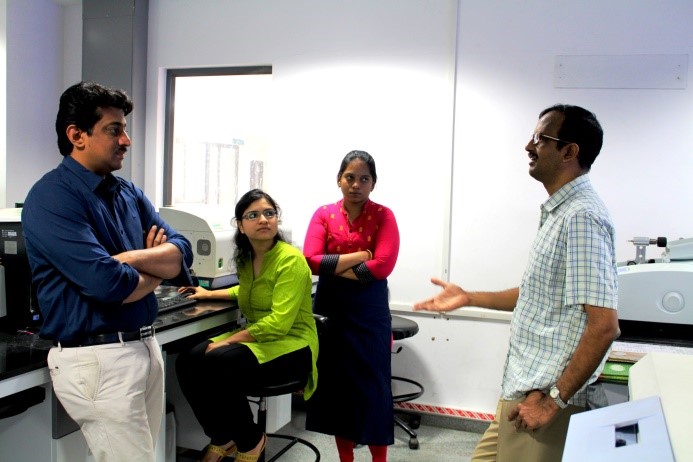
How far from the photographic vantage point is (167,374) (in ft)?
8.56

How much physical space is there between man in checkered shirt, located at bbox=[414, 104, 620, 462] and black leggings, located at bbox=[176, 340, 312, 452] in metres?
0.87

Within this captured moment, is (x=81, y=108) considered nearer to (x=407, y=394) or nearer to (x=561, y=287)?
(x=561, y=287)

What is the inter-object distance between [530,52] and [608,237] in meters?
1.98

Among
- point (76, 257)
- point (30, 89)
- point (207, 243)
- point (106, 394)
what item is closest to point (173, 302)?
point (207, 243)

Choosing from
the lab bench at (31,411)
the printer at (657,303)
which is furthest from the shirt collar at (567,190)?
the lab bench at (31,411)

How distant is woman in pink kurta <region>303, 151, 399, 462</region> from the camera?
241 cm

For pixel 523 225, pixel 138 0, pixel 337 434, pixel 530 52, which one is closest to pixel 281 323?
pixel 337 434

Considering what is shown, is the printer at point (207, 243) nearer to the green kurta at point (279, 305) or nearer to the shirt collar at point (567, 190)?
the green kurta at point (279, 305)

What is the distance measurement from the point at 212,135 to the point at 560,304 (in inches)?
117

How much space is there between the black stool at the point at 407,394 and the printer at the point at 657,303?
1243 millimetres

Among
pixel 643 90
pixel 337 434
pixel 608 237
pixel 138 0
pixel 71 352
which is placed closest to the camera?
pixel 608 237

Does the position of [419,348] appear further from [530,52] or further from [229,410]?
[530,52]

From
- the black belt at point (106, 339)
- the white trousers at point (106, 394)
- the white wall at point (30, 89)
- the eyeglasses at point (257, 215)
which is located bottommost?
the white trousers at point (106, 394)

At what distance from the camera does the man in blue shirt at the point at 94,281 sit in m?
1.47
